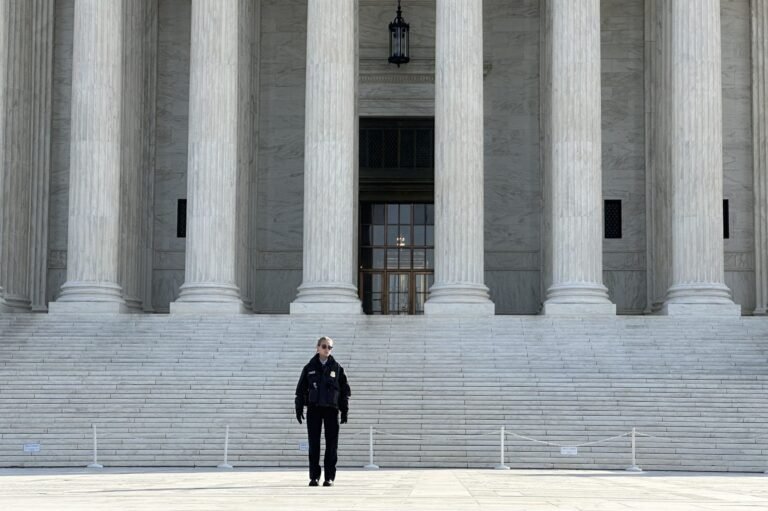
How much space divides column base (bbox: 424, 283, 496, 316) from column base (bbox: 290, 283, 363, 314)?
10.8 feet

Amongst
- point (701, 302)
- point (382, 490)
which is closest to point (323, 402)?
point (382, 490)

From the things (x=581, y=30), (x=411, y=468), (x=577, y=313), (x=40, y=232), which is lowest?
(x=411, y=468)

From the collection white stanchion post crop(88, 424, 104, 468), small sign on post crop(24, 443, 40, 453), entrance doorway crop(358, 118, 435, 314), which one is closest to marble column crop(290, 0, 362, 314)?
entrance doorway crop(358, 118, 435, 314)

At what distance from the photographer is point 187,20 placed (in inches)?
2714

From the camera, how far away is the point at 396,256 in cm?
6969

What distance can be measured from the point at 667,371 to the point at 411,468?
1395 centimetres

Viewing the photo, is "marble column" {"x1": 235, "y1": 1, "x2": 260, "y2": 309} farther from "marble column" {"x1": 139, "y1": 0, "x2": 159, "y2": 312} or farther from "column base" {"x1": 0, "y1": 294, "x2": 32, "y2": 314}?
"column base" {"x1": 0, "y1": 294, "x2": 32, "y2": 314}

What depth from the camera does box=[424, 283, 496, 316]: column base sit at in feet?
177

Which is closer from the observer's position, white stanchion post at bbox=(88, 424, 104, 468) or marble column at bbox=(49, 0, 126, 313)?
white stanchion post at bbox=(88, 424, 104, 468)

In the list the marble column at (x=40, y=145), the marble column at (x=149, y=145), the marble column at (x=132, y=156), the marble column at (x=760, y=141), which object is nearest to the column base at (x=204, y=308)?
the marble column at (x=132, y=156)

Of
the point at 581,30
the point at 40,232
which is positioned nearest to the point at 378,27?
the point at 581,30

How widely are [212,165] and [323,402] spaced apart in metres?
30.6

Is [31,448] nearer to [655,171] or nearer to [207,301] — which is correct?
[207,301]

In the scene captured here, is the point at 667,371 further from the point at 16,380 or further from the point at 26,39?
the point at 26,39
